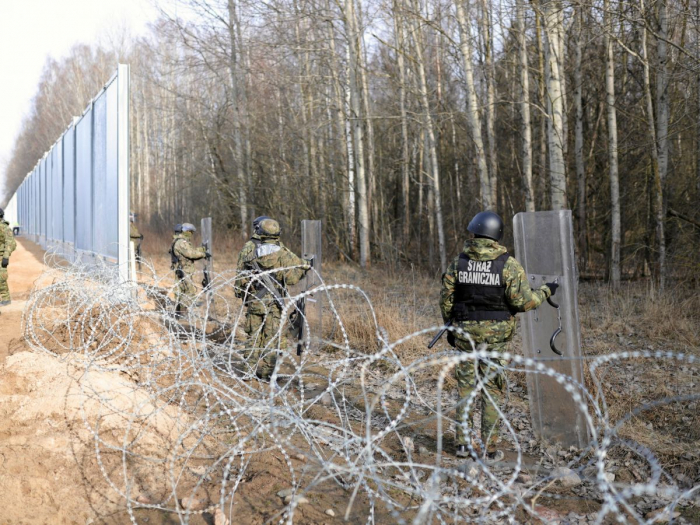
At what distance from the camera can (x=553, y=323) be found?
163 inches

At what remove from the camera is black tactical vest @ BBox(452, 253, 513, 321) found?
12.7 feet

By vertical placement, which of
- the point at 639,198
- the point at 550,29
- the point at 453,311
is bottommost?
the point at 453,311

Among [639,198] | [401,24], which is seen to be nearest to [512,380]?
[639,198]

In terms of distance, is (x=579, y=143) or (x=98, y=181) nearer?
(x=98, y=181)

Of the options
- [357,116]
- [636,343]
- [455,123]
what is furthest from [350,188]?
[636,343]

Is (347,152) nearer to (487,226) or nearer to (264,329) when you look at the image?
(264,329)

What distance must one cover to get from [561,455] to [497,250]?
4.69ft

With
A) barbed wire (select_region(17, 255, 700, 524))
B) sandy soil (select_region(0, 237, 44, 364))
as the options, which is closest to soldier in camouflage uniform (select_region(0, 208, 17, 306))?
sandy soil (select_region(0, 237, 44, 364))

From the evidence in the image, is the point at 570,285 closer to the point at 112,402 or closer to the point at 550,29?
the point at 112,402

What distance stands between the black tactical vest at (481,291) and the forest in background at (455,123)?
502cm

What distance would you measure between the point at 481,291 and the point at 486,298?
54 millimetres

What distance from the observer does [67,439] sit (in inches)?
157

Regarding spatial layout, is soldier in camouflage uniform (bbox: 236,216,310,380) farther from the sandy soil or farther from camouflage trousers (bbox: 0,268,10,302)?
camouflage trousers (bbox: 0,268,10,302)

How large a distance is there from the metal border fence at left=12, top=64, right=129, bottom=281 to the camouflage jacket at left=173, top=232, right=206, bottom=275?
0.69m
